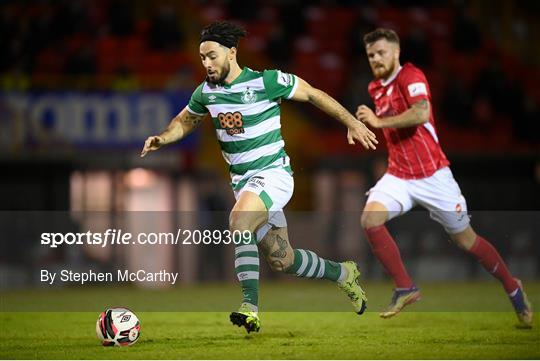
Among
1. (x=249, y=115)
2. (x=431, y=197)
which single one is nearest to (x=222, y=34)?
(x=249, y=115)

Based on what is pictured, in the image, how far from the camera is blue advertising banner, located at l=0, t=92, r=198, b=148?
17.4 meters

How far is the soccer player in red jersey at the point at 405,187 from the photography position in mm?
8898

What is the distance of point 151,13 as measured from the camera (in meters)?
20.9

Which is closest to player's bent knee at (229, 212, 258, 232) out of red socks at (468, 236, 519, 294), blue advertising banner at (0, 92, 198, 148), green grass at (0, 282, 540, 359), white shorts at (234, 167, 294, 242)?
white shorts at (234, 167, 294, 242)

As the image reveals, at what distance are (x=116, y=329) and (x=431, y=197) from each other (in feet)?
9.58

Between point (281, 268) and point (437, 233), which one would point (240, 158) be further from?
point (437, 233)

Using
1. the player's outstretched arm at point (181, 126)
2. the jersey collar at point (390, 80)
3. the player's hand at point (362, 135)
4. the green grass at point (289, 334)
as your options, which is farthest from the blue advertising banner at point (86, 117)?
the player's hand at point (362, 135)

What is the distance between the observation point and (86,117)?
58.0ft

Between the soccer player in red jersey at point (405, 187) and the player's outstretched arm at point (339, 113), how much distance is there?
1.15 m

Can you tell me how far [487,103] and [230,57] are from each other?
12.0 m

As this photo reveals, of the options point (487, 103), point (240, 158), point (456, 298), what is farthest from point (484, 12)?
point (240, 158)

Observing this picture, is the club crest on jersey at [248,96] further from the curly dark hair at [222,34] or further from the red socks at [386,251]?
the red socks at [386,251]

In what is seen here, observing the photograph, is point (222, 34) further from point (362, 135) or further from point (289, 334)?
point (289, 334)

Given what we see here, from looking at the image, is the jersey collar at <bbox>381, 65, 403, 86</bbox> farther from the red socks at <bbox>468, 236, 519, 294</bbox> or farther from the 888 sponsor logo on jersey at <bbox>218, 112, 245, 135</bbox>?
the 888 sponsor logo on jersey at <bbox>218, 112, 245, 135</bbox>
